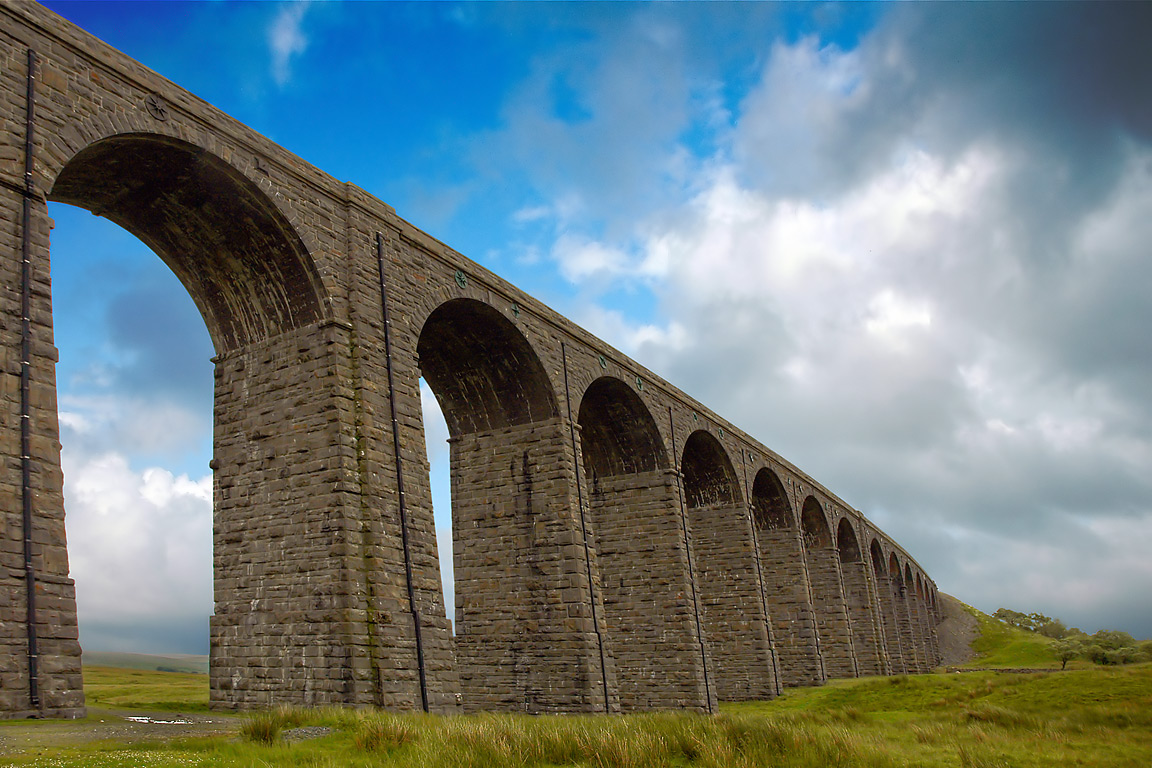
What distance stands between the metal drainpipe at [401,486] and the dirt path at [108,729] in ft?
10.4

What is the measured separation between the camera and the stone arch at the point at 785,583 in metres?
34.1

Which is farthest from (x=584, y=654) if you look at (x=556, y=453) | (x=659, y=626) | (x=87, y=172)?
(x=87, y=172)

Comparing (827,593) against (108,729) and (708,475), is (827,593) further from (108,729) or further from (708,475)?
(108,729)

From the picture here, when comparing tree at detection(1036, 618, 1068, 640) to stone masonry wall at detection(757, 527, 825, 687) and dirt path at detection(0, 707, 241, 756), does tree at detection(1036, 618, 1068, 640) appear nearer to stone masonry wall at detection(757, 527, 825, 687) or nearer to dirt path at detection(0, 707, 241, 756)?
stone masonry wall at detection(757, 527, 825, 687)

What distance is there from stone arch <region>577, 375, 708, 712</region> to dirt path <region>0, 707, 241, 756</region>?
14457mm

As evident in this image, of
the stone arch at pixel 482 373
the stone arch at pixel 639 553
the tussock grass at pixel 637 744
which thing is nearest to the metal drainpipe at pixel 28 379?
the tussock grass at pixel 637 744

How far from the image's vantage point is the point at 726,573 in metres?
31.1

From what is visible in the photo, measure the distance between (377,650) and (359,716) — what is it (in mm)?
3517

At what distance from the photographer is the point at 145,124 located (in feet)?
43.3

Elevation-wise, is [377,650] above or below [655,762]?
above

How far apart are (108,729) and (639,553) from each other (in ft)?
60.5

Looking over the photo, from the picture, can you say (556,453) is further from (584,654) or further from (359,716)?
(359,716)

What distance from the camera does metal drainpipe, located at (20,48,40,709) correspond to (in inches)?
372

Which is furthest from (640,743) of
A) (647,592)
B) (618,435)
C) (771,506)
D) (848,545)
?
(848,545)
